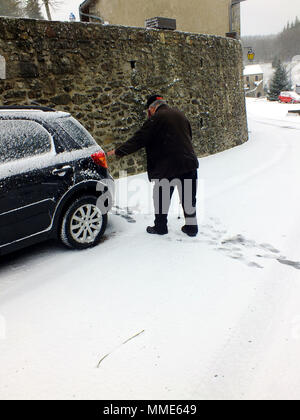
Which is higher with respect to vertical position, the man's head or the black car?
the man's head

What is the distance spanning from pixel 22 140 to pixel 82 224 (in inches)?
43.5

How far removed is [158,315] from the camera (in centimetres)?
275

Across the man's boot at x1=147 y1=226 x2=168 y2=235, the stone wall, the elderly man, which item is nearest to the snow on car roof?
the elderly man

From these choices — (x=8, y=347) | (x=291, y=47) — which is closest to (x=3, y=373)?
(x=8, y=347)

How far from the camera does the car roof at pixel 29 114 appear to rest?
343 cm

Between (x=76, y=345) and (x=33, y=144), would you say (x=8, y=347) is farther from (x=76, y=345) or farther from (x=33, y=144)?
(x=33, y=144)

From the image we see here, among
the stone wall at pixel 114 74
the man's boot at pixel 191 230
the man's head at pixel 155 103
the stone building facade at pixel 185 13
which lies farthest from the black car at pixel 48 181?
the stone building facade at pixel 185 13

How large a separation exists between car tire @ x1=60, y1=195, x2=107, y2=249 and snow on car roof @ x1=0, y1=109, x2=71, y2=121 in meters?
0.94

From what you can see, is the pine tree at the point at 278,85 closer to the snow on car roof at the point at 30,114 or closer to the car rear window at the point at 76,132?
the car rear window at the point at 76,132

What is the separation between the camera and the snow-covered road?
212cm

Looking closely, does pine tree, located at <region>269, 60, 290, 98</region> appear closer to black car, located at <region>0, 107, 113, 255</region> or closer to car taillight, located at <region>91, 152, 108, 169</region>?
car taillight, located at <region>91, 152, 108, 169</region>

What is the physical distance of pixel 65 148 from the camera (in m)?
3.72

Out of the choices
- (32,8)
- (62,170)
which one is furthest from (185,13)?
(32,8)

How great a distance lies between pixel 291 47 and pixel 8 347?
141651mm
